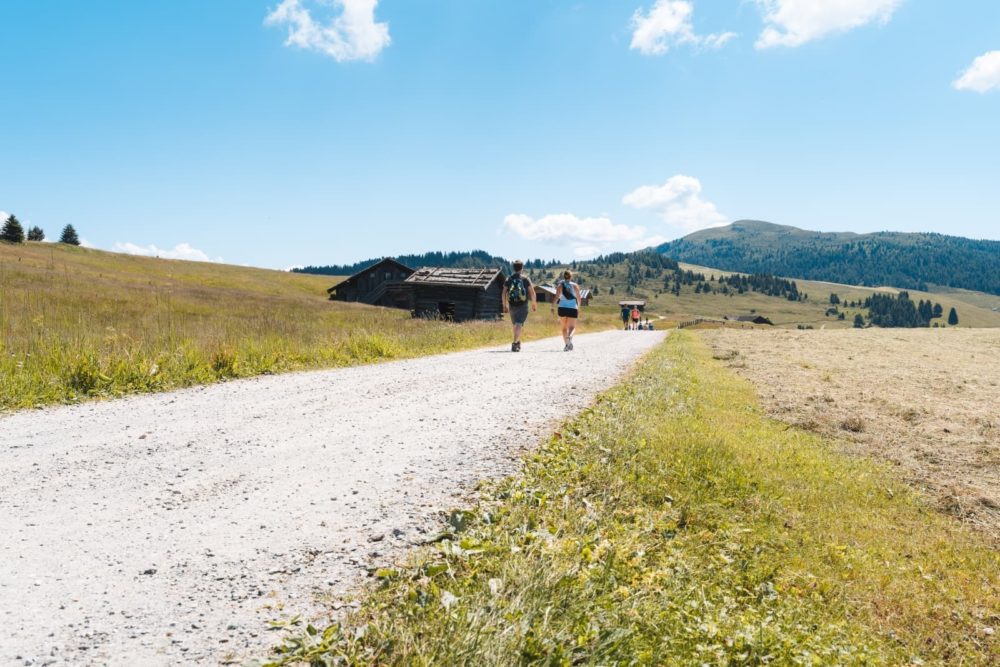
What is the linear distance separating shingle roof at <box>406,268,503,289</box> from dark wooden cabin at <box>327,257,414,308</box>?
72.8ft

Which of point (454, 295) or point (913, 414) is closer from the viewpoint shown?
point (913, 414)

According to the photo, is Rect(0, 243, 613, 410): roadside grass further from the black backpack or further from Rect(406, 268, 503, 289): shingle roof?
Rect(406, 268, 503, 289): shingle roof

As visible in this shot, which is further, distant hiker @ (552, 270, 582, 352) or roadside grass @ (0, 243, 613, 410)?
distant hiker @ (552, 270, 582, 352)

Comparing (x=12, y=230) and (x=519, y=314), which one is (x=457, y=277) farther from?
(x=12, y=230)

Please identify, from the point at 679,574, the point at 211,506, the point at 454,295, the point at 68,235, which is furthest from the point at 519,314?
the point at 68,235

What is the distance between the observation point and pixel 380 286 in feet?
236

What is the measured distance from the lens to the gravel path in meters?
2.59

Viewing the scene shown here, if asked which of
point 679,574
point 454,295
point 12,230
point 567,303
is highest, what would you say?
point 12,230

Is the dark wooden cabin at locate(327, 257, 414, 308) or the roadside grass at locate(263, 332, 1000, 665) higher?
the dark wooden cabin at locate(327, 257, 414, 308)

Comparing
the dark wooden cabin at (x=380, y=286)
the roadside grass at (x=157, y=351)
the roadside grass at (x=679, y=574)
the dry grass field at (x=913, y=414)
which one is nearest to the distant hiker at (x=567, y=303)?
the roadside grass at (x=157, y=351)

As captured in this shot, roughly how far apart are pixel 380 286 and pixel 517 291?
5765cm

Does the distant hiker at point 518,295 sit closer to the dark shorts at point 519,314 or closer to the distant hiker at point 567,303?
the dark shorts at point 519,314

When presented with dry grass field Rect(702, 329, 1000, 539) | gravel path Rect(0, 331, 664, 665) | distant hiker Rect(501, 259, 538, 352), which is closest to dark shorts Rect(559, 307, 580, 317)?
distant hiker Rect(501, 259, 538, 352)

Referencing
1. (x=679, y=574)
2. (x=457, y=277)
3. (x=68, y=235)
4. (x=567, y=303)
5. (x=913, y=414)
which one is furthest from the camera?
(x=68, y=235)
